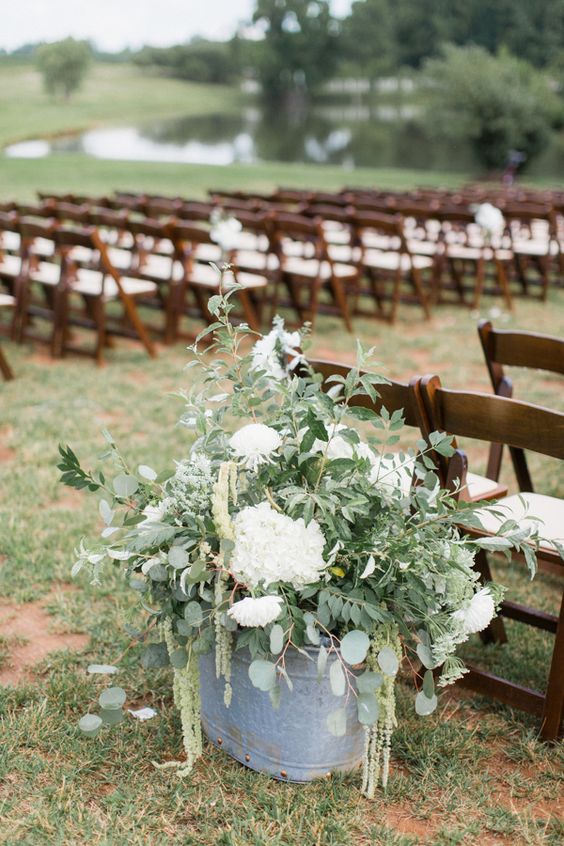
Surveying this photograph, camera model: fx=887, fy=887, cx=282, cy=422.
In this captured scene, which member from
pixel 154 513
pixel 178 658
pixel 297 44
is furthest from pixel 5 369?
pixel 297 44

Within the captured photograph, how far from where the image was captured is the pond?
36.6 m

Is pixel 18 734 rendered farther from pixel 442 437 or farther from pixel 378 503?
pixel 442 437

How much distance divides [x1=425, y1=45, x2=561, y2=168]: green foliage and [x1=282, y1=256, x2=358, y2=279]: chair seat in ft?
82.1

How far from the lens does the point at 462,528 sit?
2.68m

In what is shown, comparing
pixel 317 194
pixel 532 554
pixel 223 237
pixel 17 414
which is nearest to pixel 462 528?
pixel 532 554

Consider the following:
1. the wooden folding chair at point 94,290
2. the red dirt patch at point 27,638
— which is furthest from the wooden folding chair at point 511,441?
the wooden folding chair at point 94,290

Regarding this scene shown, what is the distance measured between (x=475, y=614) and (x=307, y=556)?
1.51 ft

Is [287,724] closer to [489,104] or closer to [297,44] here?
[489,104]

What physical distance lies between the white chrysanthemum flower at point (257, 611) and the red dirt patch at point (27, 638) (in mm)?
1200

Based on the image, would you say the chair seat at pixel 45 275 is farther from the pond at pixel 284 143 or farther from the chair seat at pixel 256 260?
the pond at pixel 284 143

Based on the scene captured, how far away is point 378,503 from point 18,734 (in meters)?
1.24

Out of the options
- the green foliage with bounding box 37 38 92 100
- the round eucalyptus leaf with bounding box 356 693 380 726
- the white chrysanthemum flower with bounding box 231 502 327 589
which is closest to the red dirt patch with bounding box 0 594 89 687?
the white chrysanthemum flower with bounding box 231 502 327 589

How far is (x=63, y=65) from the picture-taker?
60.2 m

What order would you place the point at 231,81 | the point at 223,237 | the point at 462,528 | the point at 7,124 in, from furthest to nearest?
the point at 231,81
the point at 7,124
the point at 223,237
the point at 462,528
